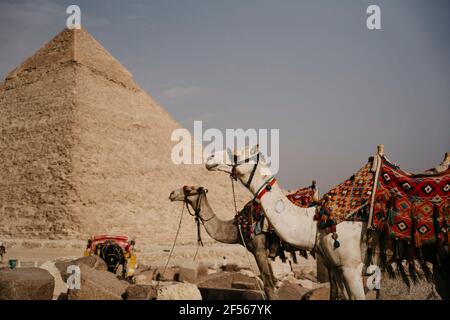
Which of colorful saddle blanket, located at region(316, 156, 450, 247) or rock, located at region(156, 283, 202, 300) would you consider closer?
colorful saddle blanket, located at region(316, 156, 450, 247)

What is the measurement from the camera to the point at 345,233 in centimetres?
422

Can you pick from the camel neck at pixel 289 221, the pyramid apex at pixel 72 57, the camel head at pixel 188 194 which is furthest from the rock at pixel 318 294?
the pyramid apex at pixel 72 57

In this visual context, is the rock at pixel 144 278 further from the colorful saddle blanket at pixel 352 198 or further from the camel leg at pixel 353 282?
the camel leg at pixel 353 282

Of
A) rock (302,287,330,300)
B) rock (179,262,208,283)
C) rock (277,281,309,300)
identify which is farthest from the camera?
rock (179,262,208,283)

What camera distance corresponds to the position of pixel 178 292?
5.50m

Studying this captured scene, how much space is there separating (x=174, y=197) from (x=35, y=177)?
44339 mm

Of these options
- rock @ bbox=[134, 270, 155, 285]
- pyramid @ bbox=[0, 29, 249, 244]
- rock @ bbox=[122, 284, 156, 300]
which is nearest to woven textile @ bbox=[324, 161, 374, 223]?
rock @ bbox=[122, 284, 156, 300]

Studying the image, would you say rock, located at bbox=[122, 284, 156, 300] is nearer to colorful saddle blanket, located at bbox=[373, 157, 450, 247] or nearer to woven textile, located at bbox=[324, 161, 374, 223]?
woven textile, located at bbox=[324, 161, 374, 223]

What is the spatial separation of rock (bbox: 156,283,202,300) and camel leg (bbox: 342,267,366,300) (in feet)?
6.69

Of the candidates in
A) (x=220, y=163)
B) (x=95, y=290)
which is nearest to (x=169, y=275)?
(x=95, y=290)

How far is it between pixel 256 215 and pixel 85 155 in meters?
45.2

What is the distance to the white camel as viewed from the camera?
4.13m
